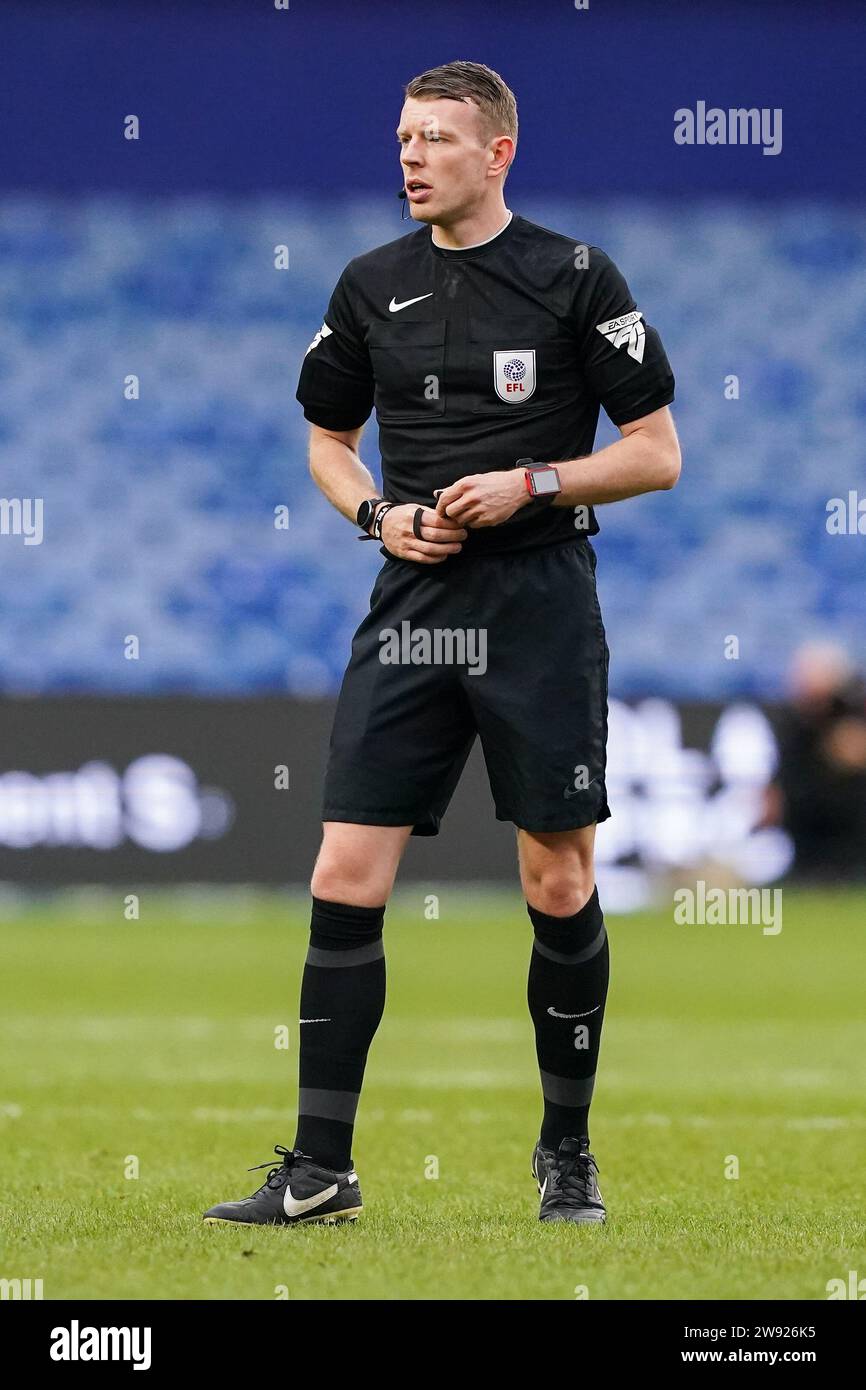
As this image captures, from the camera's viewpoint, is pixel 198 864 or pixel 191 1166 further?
pixel 198 864

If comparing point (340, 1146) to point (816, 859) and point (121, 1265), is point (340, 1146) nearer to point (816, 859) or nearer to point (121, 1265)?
point (121, 1265)

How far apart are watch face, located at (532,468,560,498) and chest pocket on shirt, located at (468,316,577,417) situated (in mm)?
189

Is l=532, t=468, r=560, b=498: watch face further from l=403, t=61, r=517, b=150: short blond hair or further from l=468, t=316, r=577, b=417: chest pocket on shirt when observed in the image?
l=403, t=61, r=517, b=150: short blond hair

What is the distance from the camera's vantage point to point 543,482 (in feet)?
13.8

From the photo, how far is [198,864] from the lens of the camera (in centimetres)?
1277

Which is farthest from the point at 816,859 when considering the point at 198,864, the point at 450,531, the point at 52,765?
the point at 450,531

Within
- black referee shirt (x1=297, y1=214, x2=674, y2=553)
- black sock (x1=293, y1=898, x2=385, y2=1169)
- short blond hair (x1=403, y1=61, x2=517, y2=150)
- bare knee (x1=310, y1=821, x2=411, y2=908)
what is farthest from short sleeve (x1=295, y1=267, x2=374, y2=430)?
black sock (x1=293, y1=898, x2=385, y2=1169)

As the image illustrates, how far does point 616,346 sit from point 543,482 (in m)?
0.33

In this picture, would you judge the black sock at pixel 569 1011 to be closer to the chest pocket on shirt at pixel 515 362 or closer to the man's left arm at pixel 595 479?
the man's left arm at pixel 595 479

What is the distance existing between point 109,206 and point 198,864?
728 centimetres

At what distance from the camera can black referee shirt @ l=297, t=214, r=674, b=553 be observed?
426 centimetres

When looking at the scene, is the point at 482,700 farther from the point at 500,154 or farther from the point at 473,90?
the point at 473,90

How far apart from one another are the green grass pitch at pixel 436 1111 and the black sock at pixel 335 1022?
0.68ft
